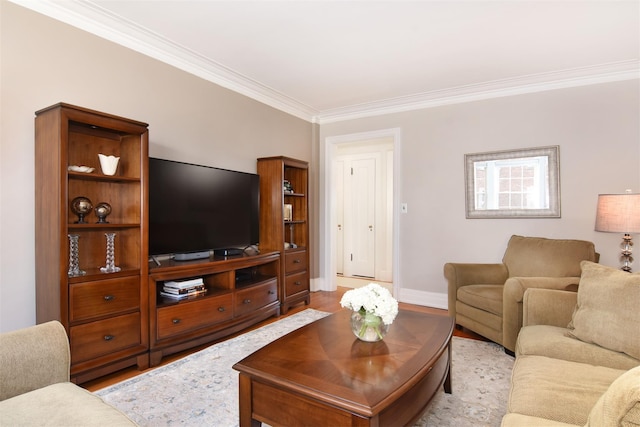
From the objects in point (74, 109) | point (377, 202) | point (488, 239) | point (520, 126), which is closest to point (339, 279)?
point (377, 202)

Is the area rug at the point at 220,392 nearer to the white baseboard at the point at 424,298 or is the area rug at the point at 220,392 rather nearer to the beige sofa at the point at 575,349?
the beige sofa at the point at 575,349

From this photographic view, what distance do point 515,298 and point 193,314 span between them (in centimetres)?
252

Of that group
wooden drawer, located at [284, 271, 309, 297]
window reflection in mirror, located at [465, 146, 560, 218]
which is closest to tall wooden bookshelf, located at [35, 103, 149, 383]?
wooden drawer, located at [284, 271, 309, 297]

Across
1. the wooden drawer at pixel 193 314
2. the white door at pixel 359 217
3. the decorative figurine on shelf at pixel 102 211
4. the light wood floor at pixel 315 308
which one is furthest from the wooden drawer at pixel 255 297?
the white door at pixel 359 217

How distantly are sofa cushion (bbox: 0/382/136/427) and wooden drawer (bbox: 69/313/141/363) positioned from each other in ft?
3.18

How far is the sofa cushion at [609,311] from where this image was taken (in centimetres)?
164

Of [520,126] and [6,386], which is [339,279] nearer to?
[520,126]

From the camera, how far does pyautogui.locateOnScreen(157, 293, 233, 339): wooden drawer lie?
2646 mm

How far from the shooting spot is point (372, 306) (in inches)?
68.4

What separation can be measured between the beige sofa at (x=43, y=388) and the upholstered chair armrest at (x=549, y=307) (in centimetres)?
227

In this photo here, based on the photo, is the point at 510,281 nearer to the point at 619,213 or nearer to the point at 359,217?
the point at 619,213

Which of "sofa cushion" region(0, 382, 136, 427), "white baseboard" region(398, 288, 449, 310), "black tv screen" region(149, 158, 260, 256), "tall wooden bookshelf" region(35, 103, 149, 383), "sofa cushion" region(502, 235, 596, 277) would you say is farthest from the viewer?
"white baseboard" region(398, 288, 449, 310)

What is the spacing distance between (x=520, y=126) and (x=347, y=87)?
197 cm

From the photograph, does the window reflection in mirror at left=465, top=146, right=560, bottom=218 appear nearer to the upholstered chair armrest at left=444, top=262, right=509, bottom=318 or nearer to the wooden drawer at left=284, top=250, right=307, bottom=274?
the upholstered chair armrest at left=444, top=262, right=509, bottom=318
